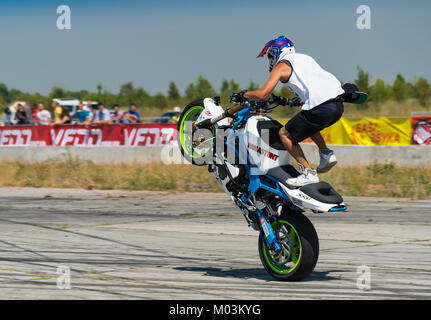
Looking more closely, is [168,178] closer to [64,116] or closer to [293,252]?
[64,116]

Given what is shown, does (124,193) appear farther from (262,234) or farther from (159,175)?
(262,234)

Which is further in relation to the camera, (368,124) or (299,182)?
(368,124)

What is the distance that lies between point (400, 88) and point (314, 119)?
2432 inches

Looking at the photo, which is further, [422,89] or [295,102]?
[422,89]

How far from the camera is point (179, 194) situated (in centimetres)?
1532

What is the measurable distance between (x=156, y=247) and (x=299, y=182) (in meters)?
2.97

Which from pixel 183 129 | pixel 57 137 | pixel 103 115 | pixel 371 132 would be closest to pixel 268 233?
pixel 183 129

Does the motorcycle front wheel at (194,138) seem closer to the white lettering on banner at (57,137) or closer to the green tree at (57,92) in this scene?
the white lettering on banner at (57,137)

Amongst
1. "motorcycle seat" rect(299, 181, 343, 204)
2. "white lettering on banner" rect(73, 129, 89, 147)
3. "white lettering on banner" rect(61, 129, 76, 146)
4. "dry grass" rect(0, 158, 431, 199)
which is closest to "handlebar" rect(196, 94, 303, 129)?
"motorcycle seat" rect(299, 181, 343, 204)

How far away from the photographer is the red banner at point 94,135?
22094 millimetres

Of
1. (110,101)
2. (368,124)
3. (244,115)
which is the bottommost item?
(110,101)

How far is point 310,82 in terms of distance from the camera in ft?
20.8
